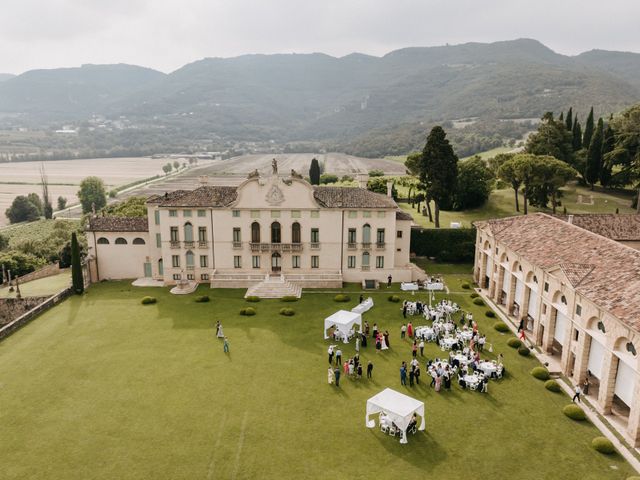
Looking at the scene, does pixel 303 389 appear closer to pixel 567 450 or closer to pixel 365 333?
pixel 365 333

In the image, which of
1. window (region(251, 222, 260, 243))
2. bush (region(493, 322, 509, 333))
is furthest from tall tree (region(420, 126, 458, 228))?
bush (region(493, 322, 509, 333))

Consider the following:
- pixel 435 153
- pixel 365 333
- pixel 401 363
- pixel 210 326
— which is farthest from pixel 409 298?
pixel 435 153

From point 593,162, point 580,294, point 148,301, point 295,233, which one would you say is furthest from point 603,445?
point 593,162

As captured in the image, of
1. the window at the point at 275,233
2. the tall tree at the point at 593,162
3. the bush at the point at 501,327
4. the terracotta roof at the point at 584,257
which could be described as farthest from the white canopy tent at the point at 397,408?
the tall tree at the point at 593,162

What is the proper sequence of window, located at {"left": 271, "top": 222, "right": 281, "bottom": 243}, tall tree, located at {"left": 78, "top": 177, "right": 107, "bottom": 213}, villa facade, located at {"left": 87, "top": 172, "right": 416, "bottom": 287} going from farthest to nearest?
tall tree, located at {"left": 78, "top": 177, "right": 107, "bottom": 213} → window, located at {"left": 271, "top": 222, "right": 281, "bottom": 243} → villa facade, located at {"left": 87, "top": 172, "right": 416, "bottom": 287}

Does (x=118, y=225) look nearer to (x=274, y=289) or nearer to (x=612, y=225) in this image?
(x=274, y=289)

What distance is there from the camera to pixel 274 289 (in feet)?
177

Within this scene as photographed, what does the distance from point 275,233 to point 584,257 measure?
31.6 meters

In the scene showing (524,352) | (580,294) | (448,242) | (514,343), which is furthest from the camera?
(448,242)

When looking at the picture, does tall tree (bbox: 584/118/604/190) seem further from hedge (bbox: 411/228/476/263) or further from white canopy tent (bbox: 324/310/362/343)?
white canopy tent (bbox: 324/310/362/343)

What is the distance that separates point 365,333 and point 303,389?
1048cm

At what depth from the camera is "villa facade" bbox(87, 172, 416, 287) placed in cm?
5622

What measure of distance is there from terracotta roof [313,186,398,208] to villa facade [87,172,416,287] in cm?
12

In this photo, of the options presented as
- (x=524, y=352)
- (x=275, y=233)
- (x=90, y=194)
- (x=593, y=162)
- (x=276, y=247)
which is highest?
(x=593, y=162)
